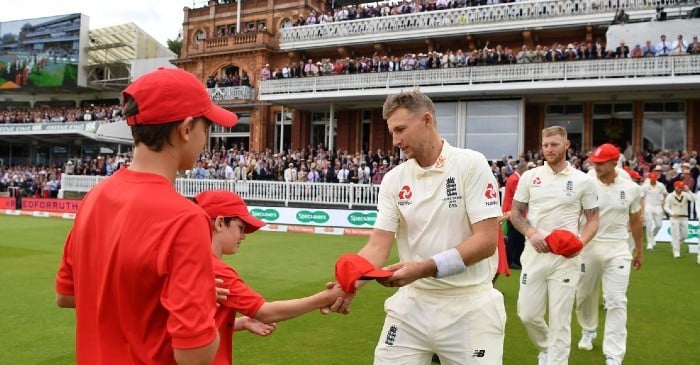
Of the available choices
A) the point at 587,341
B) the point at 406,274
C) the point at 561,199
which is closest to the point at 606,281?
the point at 587,341

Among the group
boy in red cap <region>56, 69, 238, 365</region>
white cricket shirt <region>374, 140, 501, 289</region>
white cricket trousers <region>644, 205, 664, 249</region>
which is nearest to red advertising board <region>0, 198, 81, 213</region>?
white cricket trousers <region>644, 205, 664, 249</region>

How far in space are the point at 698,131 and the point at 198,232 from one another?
32788 millimetres

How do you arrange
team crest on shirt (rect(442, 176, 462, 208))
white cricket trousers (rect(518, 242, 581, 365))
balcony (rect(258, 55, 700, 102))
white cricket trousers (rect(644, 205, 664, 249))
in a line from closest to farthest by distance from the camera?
1. team crest on shirt (rect(442, 176, 462, 208))
2. white cricket trousers (rect(518, 242, 581, 365))
3. white cricket trousers (rect(644, 205, 664, 249))
4. balcony (rect(258, 55, 700, 102))

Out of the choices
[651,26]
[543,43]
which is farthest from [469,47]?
[651,26]

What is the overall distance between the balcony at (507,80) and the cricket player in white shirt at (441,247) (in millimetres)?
25566

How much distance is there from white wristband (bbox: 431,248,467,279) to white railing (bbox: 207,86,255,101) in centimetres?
3604

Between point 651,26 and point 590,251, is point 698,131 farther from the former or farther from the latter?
point 590,251

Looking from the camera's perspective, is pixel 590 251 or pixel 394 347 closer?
pixel 394 347

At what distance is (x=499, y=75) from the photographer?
2814 centimetres

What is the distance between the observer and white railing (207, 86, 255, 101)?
37.9 m

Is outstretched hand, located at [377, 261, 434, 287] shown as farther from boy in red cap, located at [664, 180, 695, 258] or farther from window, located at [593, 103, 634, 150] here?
window, located at [593, 103, 634, 150]

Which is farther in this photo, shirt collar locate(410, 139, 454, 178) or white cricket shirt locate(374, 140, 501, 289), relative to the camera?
shirt collar locate(410, 139, 454, 178)

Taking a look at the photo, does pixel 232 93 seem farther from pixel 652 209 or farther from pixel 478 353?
pixel 478 353

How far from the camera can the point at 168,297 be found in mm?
1791
